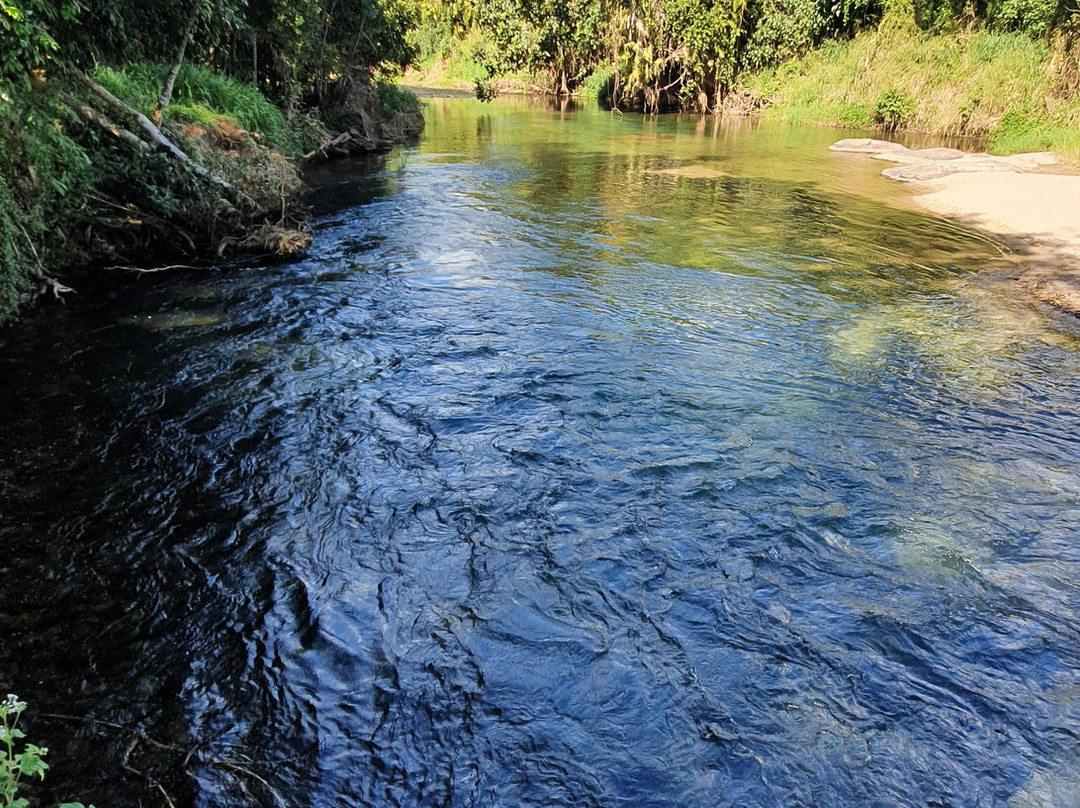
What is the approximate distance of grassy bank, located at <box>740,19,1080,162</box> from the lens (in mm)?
23422

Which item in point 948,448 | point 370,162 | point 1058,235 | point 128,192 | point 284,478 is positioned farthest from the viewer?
point 370,162

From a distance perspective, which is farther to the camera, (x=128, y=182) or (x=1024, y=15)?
(x=1024, y=15)

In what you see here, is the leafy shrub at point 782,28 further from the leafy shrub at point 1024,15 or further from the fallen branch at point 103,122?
the fallen branch at point 103,122

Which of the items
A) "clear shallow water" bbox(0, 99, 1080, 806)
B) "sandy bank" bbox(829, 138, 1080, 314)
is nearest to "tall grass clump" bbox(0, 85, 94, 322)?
"clear shallow water" bbox(0, 99, 1080, 806)

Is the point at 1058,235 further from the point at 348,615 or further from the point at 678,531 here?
the point at 348,615

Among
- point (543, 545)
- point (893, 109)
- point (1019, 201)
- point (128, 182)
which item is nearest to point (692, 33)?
point (893, 109)

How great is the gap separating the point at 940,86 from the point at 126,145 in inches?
1176

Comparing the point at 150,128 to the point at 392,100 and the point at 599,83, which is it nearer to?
the point at 392,100

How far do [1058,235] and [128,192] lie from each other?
50.8 feet

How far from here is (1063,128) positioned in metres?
21.4

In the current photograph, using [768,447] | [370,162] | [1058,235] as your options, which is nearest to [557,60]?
[370,162]

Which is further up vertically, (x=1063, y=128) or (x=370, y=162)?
(x=1063, y=128)

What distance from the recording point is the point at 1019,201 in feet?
50.0

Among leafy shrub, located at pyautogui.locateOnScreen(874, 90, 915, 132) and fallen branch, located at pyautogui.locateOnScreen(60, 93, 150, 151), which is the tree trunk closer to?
fallen branch, located at pyautogui.locateOnScreen(60, 93, 150, 151)
